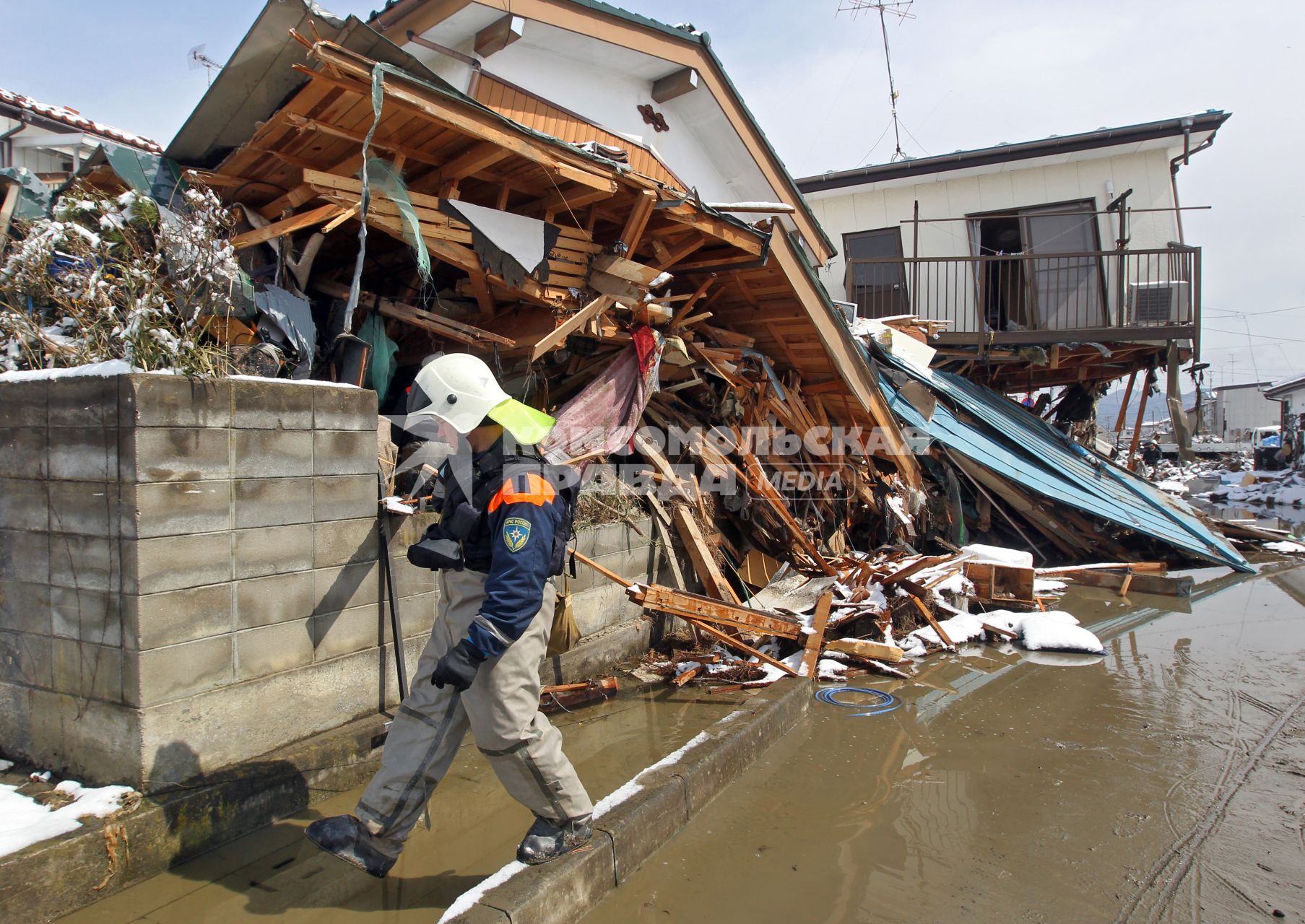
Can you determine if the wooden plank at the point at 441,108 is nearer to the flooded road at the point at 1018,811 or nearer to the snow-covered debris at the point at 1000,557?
the flooded road at the point at 1018,811

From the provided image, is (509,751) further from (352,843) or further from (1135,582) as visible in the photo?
(1135,582)

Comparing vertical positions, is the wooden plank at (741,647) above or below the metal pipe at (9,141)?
below

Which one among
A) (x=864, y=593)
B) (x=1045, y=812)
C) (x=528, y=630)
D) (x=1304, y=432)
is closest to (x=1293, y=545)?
(x=864, y=593)

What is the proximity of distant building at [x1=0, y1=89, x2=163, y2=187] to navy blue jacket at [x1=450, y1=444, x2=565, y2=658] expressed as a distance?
387 inches

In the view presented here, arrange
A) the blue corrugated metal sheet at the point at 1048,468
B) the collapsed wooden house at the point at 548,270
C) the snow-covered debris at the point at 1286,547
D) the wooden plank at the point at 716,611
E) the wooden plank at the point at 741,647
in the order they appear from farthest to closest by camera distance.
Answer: the snow-covered debris at the point at 1286,547 → the blue corrugated metal sheet at the point at 1048,468 → the wooden plank at the point at 741,647 → the wooden plank at the point at 716,611 → the collapsed wooden house at the point at 548,270

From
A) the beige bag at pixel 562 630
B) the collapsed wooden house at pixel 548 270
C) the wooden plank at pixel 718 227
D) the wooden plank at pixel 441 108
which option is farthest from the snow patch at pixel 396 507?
the wooden plank at pixel 718 227

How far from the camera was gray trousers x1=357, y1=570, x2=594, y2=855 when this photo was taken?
2754 millimetres

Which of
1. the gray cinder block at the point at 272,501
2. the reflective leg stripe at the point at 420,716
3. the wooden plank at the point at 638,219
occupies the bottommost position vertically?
the reflective leg stripe at the point at 420,716

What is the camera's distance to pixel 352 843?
108 inches

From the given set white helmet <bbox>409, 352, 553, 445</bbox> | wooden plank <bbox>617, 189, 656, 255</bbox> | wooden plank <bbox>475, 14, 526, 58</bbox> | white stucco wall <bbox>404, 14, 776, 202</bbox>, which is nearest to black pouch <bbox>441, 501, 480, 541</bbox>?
white helmet <bbox>409, 352, 553, 445</bbox>

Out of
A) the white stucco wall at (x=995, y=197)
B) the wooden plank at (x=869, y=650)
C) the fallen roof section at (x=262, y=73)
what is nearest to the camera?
the fallen roof section at (x=262, y=73)

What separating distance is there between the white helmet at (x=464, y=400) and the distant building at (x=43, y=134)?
→ 30.9 ft

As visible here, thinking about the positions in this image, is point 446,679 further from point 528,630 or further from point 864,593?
point 864,593

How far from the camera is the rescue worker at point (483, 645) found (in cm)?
273
